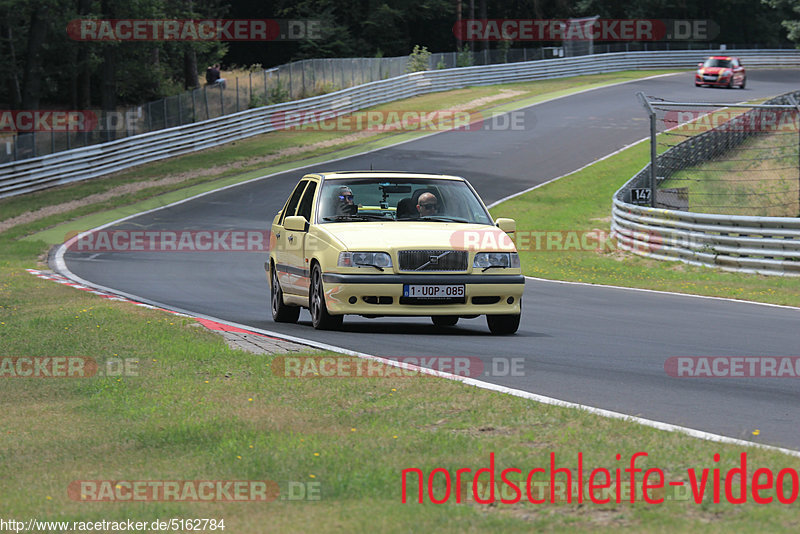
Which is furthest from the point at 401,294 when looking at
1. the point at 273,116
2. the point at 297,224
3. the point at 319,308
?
the point at 273,116

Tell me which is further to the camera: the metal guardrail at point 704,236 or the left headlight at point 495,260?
the metal guardrail at point 704,236

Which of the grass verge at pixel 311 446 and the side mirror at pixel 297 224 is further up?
the side mirror at pixel 297 224

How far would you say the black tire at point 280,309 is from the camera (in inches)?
526

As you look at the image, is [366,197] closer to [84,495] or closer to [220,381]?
[220,381]

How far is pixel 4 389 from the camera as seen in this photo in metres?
9.02

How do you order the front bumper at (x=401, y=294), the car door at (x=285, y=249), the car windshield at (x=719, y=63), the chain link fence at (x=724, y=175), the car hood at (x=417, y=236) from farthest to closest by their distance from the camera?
the car windshield at (x=719, y=63) → the chain link fence at (x=724, y=175) → the car door at (x=285, y=249) → the car hood at (x=417, y=236) → the front bumper at (x=401, y=294)

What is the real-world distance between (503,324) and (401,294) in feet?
4.26

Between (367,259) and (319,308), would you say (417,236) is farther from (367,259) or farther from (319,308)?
(319,308)

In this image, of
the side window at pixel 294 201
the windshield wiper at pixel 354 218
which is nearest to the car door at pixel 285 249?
the side window at pixel 294 201

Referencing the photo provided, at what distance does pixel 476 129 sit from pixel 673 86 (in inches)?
590

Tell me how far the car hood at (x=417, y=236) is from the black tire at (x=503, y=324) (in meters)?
0.76

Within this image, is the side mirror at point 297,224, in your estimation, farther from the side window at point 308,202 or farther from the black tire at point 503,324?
the black tire at point 503,324

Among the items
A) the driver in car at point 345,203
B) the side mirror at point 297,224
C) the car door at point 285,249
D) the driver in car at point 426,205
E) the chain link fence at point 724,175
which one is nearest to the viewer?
the side mirror at point 297,224

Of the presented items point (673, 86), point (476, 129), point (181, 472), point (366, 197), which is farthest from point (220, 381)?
point (673, 86)
